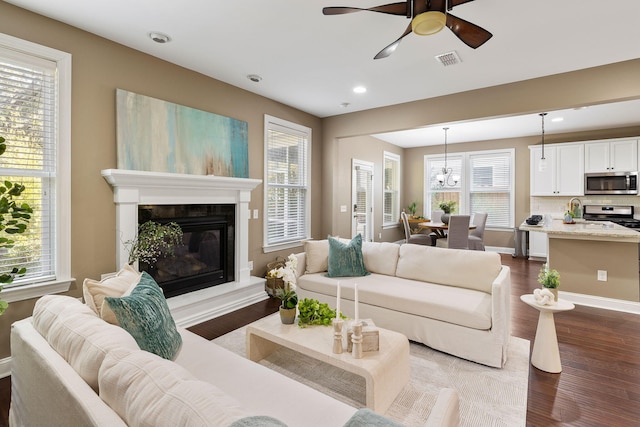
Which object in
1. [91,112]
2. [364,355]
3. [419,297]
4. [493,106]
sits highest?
[493,106]

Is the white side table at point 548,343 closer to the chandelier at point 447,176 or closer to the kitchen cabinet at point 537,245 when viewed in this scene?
the kitchen cabinet at point 537,245

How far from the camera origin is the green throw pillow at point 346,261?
11.4 ft

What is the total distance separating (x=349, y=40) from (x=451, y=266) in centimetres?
233

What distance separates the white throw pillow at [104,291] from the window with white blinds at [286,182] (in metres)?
2.68

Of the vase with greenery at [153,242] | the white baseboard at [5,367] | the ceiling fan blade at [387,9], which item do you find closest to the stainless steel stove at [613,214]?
the ceiling fan blade at [387,9]

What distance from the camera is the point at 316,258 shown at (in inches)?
145

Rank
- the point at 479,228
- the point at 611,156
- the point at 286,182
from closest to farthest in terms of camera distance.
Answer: the point at 286,182
the point at 611,156
the point at 479,228

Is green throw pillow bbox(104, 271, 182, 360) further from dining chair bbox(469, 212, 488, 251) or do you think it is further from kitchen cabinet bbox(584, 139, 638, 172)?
kitchen cabinet bbox(584, 139, 638, 172)

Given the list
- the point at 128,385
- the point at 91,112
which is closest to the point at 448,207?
the point at 91,112

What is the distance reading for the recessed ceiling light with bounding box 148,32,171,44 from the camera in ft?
9.04

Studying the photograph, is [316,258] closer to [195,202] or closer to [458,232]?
[195,202]

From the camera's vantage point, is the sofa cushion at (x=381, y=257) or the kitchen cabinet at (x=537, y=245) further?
the kitchen cabinet at (x=537, y=245)

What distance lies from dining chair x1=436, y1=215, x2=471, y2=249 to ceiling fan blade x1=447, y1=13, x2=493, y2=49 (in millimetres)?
3457

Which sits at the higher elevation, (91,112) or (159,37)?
Result: (159,37)
